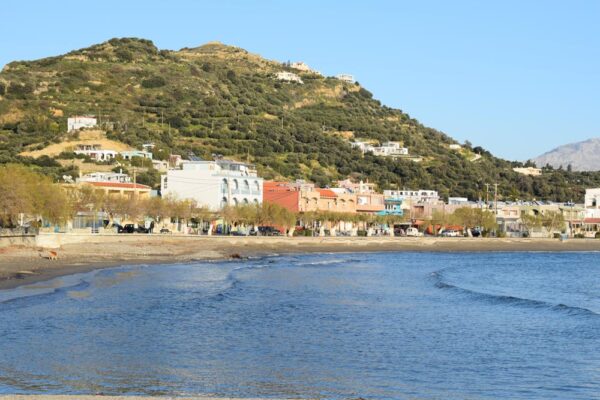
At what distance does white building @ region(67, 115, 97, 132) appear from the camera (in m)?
139

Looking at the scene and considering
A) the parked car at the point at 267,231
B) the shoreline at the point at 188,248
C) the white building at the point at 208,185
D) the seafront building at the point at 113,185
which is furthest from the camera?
the white building at the point at 208,185

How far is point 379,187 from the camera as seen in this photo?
537ft

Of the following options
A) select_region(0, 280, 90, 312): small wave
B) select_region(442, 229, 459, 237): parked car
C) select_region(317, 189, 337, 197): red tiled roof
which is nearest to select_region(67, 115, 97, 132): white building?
select_region(317, 189, 337, 197): red tiled roof

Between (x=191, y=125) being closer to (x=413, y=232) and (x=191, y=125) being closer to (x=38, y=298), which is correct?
(x=413, y=232)

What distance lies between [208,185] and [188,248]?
28247 mm

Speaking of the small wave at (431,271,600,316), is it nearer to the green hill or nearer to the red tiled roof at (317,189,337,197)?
the red tiled roof at (317,189,337,197)

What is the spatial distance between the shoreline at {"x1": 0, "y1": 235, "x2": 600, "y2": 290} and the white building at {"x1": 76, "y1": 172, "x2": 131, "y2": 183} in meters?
22.1

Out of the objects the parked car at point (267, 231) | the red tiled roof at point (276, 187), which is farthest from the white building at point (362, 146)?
the parked car at point (267, 231)

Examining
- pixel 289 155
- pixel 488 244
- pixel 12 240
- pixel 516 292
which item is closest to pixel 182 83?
pixel 289 155

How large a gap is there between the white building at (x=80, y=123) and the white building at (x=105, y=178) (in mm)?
32265

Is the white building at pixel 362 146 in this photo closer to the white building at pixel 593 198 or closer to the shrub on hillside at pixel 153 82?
the shrub on hillside at pixel 153 82

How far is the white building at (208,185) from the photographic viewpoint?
104m

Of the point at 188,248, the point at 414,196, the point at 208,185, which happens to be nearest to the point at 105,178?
the point at 208,185

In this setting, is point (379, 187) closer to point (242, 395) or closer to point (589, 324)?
point (589, 324)
